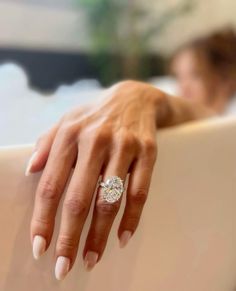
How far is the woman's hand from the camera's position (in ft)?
1.94

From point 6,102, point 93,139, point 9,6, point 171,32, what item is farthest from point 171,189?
point 171,32

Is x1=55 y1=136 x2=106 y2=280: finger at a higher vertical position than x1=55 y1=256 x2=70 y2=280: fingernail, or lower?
higher

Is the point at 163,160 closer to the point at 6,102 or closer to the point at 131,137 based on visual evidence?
the point at 131,137

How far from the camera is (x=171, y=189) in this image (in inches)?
29.3

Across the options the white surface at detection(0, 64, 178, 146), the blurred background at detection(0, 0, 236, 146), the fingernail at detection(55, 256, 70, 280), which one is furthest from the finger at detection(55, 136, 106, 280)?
the blurred background at detection(0, 0, 236, 146)

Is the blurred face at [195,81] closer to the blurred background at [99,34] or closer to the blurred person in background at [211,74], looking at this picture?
the blurred person in background at [211,74]

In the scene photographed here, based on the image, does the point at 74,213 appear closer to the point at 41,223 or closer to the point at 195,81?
the point at 41,223

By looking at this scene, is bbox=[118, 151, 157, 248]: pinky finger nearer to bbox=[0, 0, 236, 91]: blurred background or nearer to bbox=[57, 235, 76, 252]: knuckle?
bbox=[57, 235, 76, 252]: knuckle

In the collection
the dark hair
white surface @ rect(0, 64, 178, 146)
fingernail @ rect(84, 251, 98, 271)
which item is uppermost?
the dark hair

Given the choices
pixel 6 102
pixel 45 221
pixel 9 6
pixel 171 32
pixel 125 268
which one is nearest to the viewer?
pixel 45 221

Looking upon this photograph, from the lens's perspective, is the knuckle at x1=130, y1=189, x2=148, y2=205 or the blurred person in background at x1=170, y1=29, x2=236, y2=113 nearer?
the knuckle at x1=130, y1=189, x2=148, y2=205

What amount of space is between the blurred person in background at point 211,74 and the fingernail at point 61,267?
123 cm

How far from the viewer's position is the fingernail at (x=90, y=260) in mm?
617

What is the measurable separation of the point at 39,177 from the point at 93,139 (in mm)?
77
